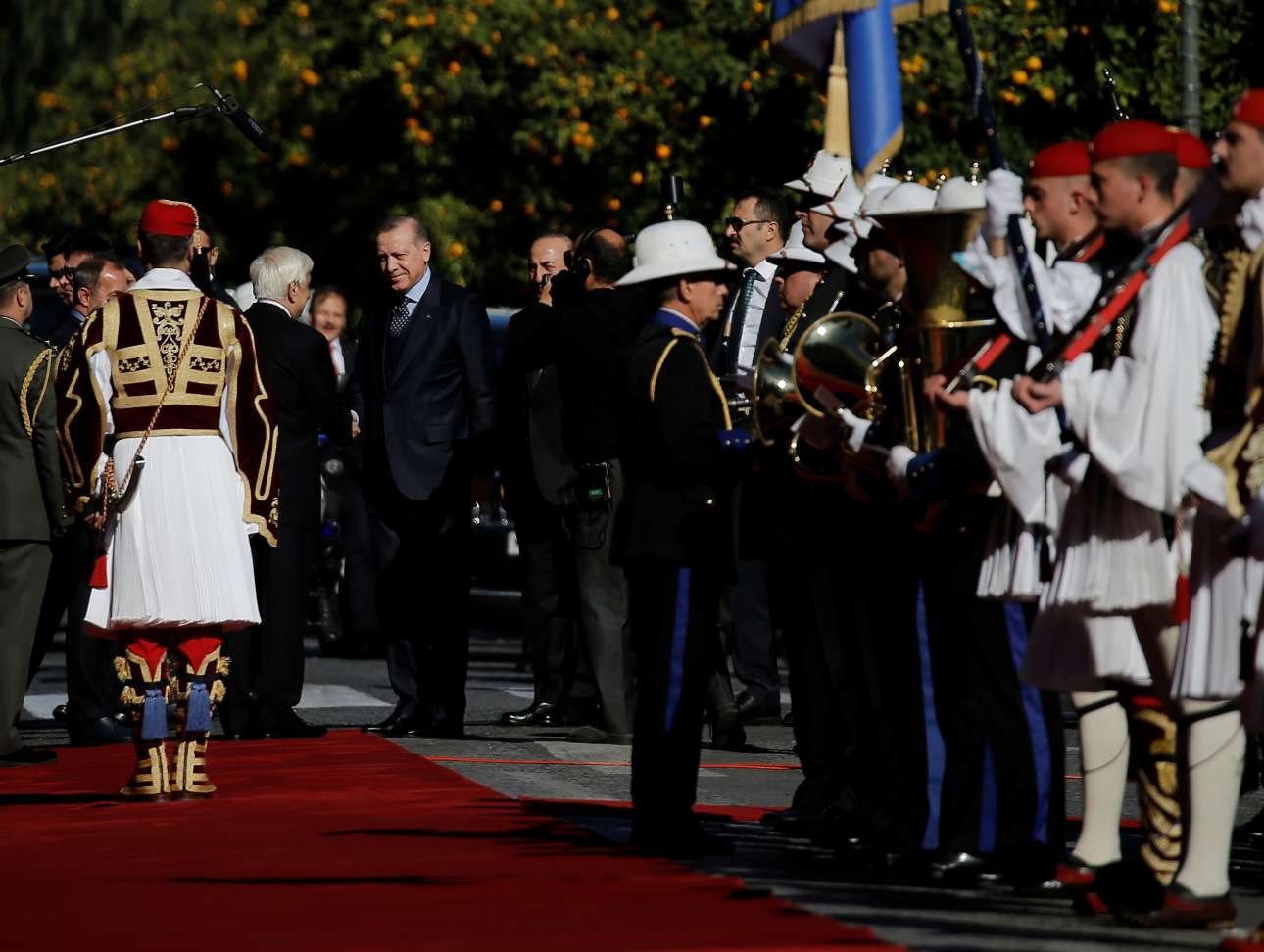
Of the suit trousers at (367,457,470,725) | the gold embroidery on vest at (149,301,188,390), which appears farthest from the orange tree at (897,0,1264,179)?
the gold embroidery on vest at (149,301,188,390)

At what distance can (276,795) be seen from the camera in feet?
33.2

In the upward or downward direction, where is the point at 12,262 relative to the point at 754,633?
upward

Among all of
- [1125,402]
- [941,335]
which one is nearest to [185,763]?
[941,335]

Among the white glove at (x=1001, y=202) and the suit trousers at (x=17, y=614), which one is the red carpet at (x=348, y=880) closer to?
the suit trousers at (x=17, y=614)

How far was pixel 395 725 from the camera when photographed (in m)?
12.4

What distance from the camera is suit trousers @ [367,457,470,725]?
40.4 feet

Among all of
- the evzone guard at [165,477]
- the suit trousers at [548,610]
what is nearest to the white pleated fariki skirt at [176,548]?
the evzone guard at [165,477]

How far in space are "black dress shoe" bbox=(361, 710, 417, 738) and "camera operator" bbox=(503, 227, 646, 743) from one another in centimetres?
78

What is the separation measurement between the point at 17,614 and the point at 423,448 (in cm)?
196

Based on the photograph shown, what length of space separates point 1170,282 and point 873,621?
1940 mm

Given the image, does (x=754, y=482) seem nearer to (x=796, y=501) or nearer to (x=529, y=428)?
(x=796, y=501)

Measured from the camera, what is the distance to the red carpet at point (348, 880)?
6.93m

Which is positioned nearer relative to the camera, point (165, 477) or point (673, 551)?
point (673, 551)

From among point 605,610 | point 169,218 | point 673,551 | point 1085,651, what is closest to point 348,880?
point 673,551
